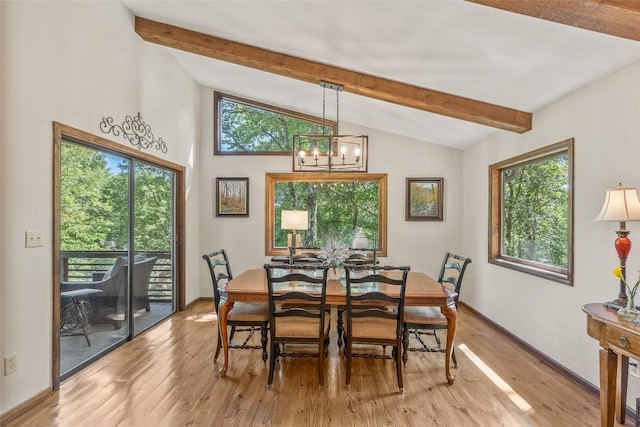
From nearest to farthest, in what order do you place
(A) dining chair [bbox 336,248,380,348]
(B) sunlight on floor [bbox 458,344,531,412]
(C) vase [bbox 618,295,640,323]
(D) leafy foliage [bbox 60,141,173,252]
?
(C) vase [bbox 618,295,640,323]
(B) sunlight on floor [bbox 458,344,531,412]
(D) leafy foliage [bbox 60,141,173,252]
(A) dining chair [bbox 336,248,380,348]

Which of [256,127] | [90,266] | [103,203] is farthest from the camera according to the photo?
[256,127]

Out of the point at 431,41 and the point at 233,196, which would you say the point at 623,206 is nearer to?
the point at 431,41

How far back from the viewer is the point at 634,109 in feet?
7.18

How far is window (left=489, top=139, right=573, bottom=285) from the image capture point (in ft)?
9.79

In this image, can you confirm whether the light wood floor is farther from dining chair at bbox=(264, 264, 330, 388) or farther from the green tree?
the green tree

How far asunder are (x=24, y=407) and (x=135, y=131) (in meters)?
2.63

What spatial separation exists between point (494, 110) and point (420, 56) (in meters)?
1.13

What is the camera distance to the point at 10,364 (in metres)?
2.17

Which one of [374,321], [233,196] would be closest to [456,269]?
[374,321]

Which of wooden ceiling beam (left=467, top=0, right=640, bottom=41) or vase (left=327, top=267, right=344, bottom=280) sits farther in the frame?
vase (left=327, top=267, right=344, bottom=280)

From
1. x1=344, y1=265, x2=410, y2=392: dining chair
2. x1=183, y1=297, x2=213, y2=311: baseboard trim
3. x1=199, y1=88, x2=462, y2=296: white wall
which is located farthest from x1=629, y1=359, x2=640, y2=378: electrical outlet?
x1=183, y1=297, x2=213, y2=311: baseboard trim

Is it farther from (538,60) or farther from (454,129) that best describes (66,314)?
(454,129)

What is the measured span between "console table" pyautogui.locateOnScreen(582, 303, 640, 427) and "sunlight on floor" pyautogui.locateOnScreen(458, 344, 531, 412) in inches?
19.1

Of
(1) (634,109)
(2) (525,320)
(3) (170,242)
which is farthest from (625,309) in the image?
(3) (170,242)
